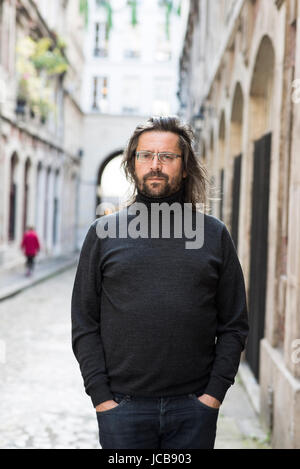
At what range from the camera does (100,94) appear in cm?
4169

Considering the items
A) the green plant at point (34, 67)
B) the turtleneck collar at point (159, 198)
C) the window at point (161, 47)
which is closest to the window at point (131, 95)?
the window at point (161, 47)

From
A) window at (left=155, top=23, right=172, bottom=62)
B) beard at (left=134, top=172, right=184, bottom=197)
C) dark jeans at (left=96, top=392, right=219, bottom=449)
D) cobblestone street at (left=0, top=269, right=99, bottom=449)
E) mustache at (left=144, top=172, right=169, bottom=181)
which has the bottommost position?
cobblestone street at (left=0, top=269, right=99, bottom=449)

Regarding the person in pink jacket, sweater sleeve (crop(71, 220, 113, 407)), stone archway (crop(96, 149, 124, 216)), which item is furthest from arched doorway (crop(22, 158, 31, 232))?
sweater sleeve (crop(71, 220, 113, 407))

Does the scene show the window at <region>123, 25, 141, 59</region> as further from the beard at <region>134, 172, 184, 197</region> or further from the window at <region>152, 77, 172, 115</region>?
the beard at <region>134, 172, 184, 197</region>

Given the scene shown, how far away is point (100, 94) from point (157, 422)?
40.3m

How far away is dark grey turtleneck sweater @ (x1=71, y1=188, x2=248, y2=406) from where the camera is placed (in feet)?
8.67

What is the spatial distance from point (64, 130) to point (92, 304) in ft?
104

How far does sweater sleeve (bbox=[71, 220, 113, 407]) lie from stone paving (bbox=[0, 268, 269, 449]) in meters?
2.72

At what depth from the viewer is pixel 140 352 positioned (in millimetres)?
2646

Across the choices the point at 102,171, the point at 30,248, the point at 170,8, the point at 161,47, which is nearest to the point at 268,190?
the point at 170,8

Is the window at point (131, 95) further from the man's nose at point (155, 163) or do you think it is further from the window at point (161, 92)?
the man's nose at point (155, 163)

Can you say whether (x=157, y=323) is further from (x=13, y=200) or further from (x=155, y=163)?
(x=13, y=200)
